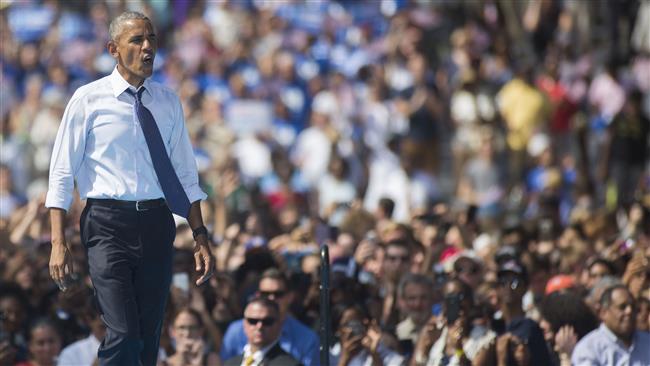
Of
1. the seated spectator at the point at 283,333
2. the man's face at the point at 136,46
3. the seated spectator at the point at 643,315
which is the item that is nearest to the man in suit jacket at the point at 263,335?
the seated spectator at the point at 283,333

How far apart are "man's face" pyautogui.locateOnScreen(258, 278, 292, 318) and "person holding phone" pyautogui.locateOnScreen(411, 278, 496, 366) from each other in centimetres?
92

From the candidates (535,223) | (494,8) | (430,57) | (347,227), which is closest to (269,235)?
(347,227)

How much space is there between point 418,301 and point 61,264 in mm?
4434

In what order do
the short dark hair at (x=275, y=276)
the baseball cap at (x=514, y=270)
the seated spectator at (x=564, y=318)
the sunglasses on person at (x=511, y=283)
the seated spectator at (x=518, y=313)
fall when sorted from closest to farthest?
1. the seated spectator at (x=518, y=313)
2. the seated spectator at (x=564, y=318)
3. the sunglasses on person at (x=511, y=283)
4. the baseball cap at (x=514, y=270)
5. the short dark hair at (x=275, y=276)

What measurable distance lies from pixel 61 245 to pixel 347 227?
7777 mm

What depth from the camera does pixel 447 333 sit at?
11250mm

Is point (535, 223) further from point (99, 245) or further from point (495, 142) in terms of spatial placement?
point (99, 245)

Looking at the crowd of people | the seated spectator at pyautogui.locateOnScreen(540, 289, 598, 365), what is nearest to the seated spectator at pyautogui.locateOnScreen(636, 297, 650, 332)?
the crowd of people

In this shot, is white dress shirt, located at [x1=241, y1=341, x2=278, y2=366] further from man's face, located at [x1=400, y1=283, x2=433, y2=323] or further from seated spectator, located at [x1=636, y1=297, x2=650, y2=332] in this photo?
seated spectator, located at [x1=636, y1=297, x2=650, y2=332]

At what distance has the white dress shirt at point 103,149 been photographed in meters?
8.52

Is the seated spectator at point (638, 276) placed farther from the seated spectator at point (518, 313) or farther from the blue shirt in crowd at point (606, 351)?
the blue shirt in crowd at point (606, 351)

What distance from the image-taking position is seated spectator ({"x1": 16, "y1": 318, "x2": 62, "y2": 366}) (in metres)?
12.1

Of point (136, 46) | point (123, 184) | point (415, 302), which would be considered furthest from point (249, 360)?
point (136, 46)

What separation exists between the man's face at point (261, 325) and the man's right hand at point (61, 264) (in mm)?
3011
